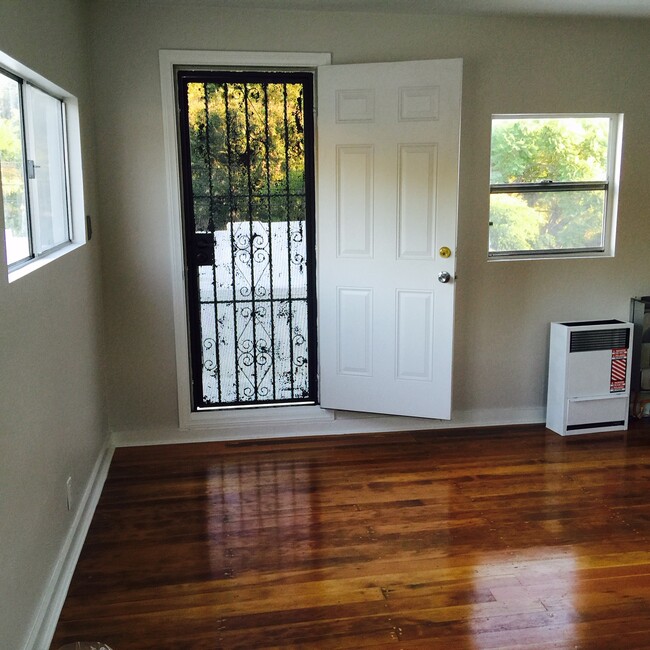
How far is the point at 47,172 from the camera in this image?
325 cm

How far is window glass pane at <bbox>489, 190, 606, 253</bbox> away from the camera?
178 inches

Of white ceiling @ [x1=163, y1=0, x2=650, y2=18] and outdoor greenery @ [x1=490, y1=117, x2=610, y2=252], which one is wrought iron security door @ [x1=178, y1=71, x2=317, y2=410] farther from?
outdoor greenery @ [x1=490, y1=117, x2=610, y2=252]

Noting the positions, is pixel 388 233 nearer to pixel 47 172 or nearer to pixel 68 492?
pixel 47 172


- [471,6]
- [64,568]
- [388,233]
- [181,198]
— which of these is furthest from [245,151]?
[64,568]

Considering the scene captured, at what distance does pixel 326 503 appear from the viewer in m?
3.58

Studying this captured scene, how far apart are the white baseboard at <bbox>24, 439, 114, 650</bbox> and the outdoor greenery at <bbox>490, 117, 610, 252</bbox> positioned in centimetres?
267

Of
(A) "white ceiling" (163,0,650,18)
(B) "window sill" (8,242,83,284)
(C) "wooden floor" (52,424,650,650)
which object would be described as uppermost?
(A) "white ceiling" (163,0,650,18)

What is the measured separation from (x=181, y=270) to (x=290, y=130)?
Result: 40.4 inches

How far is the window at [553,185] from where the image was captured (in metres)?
4.47

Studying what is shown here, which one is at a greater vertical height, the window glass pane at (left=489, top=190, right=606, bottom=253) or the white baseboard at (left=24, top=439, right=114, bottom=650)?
the window glass pane at (left=489, top=190, right=606, bottom=253)

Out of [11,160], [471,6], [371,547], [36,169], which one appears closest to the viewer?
[11,160]

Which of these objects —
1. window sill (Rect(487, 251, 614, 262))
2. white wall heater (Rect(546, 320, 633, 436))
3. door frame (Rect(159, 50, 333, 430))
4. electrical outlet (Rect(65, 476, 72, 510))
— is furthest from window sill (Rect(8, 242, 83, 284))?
white wall heater (Rect(546, 320, 633, 436))

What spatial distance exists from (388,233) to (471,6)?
129 cm

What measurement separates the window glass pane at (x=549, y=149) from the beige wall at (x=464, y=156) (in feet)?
0.36
